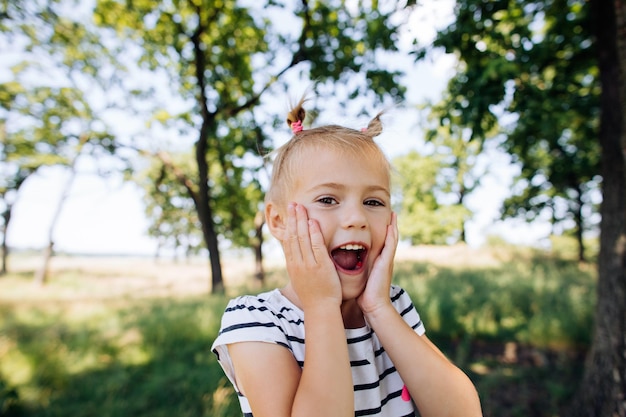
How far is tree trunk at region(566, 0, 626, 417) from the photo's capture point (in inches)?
130

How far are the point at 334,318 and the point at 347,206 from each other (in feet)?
1.09

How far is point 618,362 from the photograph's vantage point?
328 cm

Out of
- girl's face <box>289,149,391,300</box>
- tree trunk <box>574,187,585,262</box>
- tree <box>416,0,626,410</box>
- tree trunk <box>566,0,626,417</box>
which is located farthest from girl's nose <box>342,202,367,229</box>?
tree trunk <box>574,187,585,262</box>

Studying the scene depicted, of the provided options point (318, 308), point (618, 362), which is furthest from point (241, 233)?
point (318, 308)

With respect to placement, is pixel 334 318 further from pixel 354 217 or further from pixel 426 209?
pixel 426 209

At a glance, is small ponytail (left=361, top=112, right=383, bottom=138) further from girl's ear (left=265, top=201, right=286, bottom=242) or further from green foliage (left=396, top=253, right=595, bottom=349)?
green foliage (left=396, top=253, right=595, bottom=349)

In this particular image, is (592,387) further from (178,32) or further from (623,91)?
(178,32)

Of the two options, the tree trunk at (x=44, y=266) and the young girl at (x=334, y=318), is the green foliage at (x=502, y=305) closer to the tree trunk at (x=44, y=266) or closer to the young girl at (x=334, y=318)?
the young girl at (x=334, y=318)

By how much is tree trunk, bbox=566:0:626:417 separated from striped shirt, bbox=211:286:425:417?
3.16 metres

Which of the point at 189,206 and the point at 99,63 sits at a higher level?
the point at 99,63

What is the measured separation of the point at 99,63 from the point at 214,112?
4764 millimetres

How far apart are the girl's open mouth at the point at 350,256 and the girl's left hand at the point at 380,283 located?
0.15ft

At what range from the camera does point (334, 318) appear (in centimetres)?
99

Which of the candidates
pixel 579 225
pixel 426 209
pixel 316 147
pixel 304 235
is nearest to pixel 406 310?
pixel 304 235
